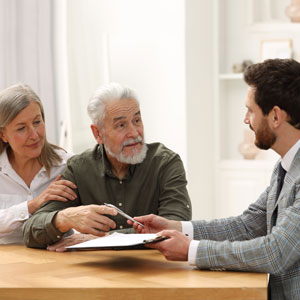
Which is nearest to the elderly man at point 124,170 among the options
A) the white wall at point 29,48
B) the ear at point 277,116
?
the ear at point 277,116

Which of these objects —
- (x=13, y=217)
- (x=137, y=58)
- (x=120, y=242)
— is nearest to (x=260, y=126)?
(x=120, y=242)

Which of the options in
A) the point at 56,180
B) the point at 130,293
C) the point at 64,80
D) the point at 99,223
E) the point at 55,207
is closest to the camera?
the point at 130,293

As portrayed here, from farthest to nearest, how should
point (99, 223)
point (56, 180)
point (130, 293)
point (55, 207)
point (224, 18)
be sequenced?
point (224, 18), point (56, 180), point (55, 207), point (99, 223), point (130, 293)

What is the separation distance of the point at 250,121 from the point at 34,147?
1.09 meters

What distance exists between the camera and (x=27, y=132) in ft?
9.50

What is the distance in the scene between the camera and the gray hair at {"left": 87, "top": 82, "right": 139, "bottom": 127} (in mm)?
2812

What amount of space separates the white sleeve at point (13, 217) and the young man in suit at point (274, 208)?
579mm

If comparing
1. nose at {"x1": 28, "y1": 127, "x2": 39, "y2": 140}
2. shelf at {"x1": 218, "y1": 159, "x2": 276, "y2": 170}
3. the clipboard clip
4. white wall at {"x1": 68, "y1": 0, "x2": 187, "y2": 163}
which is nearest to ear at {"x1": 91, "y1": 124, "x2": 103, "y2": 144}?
nose at {"x1": 28, "y1": 127, "x2": 39, "y2": 140}

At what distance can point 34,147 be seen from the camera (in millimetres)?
2908

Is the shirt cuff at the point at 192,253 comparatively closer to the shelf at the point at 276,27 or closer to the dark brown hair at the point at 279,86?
the dark brown hair at the point at 279,86

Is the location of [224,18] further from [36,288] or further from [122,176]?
[36,288]

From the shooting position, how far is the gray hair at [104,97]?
281 centimetres

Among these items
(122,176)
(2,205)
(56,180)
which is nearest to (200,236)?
(122,176)

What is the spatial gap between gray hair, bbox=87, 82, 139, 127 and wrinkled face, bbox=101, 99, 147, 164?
0.02m
